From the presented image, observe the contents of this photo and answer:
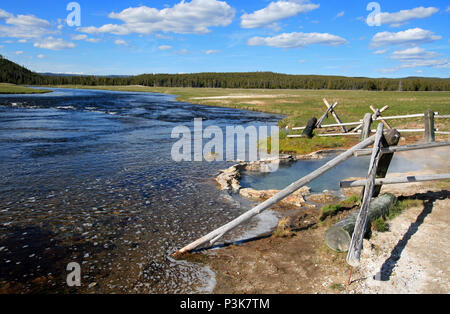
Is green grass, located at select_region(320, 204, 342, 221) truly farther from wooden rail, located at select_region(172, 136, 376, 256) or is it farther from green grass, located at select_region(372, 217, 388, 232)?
wooden rail, located at select_region(172, 136, 376, 256)

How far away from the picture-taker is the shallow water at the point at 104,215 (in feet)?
24.8

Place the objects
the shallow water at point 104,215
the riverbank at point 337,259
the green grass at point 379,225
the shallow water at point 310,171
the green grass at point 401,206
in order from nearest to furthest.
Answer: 1. the riverbank at point 337,259
2. the shallow water at point 104,215
3. the green grass at point 379,225
4. the green grass at point 401,206
5. the shallow water at point 310,171

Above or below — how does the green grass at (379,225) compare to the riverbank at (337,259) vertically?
above

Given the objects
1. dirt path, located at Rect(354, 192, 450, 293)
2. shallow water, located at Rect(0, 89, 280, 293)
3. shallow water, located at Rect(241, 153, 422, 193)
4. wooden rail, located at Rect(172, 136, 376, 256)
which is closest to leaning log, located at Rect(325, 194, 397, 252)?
dirt path, located at Rect(354, 192, 450, 293)

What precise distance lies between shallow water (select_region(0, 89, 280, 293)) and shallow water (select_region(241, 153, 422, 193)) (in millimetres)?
2199

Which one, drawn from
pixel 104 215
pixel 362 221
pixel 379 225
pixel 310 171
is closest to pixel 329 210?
pixel 379 225

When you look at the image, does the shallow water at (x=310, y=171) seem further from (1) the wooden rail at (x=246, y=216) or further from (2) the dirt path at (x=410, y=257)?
(1) the wooden rail at (x=246, y=216)

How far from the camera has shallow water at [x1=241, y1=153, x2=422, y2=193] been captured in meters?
14.7

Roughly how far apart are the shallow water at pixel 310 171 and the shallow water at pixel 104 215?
220 cm

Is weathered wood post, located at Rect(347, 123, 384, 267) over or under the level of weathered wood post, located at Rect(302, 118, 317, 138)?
under

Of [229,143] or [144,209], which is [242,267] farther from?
[229,143]

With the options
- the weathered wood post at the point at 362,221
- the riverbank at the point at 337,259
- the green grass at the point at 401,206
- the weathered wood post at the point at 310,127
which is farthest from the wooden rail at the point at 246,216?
the weathered wood post at the point at 310,127
